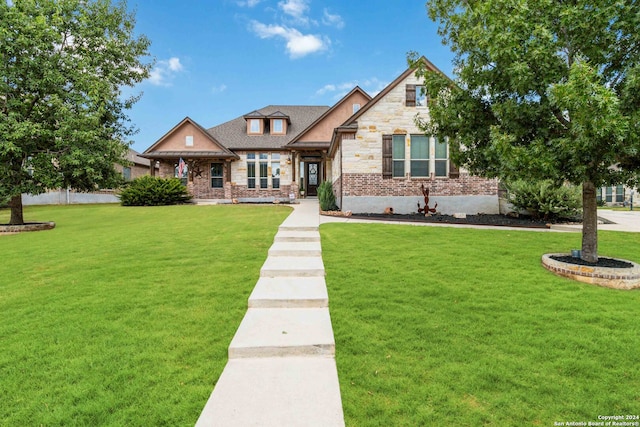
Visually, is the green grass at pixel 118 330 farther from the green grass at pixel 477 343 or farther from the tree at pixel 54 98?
the tree at pixel 54 98

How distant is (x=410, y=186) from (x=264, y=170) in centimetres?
1212

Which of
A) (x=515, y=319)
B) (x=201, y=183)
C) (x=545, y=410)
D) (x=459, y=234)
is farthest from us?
(x=201, y=183)

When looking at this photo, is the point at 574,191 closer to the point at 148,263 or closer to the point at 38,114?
the point at 148,263

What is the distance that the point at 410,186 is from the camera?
43.7ft

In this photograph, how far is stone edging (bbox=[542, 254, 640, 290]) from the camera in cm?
482

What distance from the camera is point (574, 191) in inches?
446

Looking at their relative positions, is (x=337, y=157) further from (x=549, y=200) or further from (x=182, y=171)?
(x=182, y=171)

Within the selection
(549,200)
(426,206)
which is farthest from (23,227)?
(549,200)

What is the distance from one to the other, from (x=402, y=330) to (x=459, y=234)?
5.77 m

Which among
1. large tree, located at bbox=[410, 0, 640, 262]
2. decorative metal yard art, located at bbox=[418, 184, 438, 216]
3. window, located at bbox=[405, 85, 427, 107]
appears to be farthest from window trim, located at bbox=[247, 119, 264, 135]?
large tree, located at bbox=[410, 0, 640, 262]

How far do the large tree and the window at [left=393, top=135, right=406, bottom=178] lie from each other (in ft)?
23.6

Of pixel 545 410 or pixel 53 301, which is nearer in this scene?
pixel 545 410

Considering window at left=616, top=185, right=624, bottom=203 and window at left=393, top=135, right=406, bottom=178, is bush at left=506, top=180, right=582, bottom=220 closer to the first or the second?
window at left=393, top=135, right=406, bottom=178

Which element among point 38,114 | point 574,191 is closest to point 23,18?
point 38,114
